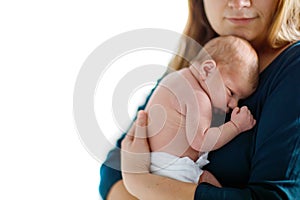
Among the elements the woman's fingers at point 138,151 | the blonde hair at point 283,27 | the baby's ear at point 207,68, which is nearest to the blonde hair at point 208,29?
the blonde hair at point 283,27

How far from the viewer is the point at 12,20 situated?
1646 millimetres

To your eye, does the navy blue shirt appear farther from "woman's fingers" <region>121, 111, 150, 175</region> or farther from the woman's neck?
"woman's fingers" <region>121, 111, 150, 175</region>

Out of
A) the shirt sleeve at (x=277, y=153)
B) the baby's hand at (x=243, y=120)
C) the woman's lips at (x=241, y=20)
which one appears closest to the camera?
the shirt sleeve at (x=277, y=153)

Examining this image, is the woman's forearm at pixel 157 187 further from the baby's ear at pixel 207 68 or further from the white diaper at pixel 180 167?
the baby's ear at pixel 207 68

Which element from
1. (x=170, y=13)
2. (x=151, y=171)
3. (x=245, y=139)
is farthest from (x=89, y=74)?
(x=170, y=13)

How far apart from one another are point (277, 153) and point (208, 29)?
475mm

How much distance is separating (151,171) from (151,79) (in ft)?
0.67

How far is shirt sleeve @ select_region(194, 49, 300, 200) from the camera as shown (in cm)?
90

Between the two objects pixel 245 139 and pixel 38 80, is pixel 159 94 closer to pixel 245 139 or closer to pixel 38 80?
pixel 245 139

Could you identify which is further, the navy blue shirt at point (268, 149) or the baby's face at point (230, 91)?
the baby's face at point (230, 91)

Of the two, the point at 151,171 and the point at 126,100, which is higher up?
the point at 126,100

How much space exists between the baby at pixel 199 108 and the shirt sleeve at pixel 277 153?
7 centimetres

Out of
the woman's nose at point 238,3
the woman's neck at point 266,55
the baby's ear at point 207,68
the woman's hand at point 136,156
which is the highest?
the woman's nose at point 238,3

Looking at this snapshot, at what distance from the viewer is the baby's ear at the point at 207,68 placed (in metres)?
1.07
